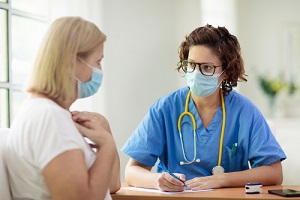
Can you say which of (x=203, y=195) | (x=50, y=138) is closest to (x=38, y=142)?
(x=50, y=138)

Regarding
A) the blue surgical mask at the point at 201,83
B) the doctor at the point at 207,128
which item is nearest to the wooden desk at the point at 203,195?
the doctor at the point at 207,128

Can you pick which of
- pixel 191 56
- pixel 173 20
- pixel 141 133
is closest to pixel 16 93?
pixel 141 133

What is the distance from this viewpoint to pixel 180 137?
240 centimetres

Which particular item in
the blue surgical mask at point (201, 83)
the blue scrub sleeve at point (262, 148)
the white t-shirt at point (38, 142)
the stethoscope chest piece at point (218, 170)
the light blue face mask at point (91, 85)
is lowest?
the stethoscope chest piece at point (218, 170)

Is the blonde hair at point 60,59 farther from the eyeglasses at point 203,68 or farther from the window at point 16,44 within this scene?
the window at point 16,44

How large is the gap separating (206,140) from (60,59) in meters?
1.01

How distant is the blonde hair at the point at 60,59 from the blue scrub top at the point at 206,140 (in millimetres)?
860

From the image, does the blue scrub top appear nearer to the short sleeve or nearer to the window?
the window

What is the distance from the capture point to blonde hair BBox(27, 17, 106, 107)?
4.97 ft

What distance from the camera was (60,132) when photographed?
1456 millimetres

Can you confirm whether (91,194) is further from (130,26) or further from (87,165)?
(130,26)

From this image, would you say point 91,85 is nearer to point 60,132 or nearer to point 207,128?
point 60,132

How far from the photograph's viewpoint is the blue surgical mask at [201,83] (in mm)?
2320

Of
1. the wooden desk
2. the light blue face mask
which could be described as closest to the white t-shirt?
the light blue face mask
